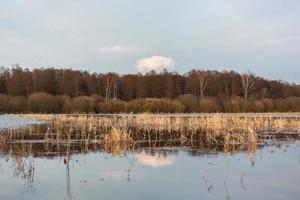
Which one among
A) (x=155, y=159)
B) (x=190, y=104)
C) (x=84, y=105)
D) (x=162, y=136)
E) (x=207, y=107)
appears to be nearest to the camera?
(x=155, y=159)

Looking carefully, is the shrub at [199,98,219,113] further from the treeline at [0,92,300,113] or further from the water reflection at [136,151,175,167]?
the water reflection at [136,151,175,167]

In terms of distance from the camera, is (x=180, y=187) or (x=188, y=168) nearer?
(x=180, y=187)

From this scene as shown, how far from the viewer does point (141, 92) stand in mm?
62688

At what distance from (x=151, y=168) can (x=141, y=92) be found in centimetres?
5271

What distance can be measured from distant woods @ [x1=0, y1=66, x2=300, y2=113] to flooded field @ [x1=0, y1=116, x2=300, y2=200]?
83.9 ft

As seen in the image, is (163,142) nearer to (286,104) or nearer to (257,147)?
(257,147)

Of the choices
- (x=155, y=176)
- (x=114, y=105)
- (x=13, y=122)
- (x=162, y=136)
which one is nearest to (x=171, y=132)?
(x=162, y=136)

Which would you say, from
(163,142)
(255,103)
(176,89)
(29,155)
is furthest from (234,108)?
(29,155)

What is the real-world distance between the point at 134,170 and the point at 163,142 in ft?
18.3

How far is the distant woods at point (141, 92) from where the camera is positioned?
41625 mm

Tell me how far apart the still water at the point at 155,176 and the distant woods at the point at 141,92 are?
28585 mm

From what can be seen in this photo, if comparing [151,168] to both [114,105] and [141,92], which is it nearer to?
[114,105]

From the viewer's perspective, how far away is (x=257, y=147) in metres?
14.0

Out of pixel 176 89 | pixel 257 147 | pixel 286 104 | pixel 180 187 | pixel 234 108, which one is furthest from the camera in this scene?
pixel 176 89
